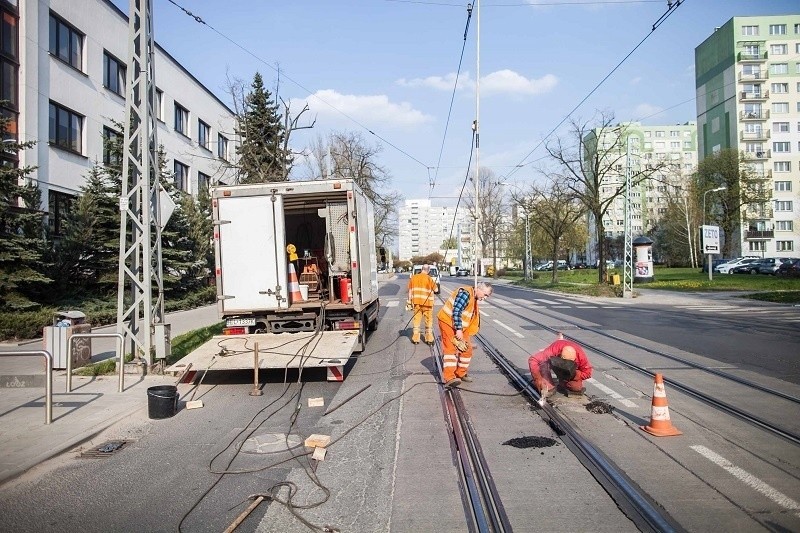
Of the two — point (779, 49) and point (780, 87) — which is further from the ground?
point (779, 49)

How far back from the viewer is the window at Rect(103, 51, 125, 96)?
2677 centimetres

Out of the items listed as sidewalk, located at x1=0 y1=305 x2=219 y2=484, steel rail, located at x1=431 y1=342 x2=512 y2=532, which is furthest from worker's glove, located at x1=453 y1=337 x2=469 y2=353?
A: sidewalk, located at x1=0 y1=305 x2=219 y2=484

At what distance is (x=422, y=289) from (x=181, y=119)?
29.3 meters

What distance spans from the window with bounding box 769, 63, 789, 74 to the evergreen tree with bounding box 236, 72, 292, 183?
2603 inches

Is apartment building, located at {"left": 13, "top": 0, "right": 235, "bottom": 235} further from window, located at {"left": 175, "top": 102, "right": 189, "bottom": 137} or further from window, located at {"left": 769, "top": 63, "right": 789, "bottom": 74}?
window, located at {"left": 769, "top": 63, "right": 789, "bottom": 74}

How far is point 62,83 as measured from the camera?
74.8 feet

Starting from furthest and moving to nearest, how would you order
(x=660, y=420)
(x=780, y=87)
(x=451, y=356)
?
(x=780, y=87) < (x=451, y=356) < (x=660, y=420)

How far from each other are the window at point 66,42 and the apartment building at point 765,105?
7134cm

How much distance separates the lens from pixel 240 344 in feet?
34.5

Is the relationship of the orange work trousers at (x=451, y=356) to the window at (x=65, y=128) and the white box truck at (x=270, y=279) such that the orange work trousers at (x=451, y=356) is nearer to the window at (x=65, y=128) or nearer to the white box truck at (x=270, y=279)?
the white box truck at (x=270, y=279)

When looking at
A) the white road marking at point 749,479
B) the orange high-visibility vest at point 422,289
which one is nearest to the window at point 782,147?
the orange high-visibility vest at point 422,289

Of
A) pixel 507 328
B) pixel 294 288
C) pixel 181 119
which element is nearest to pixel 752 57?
pixel 181 119

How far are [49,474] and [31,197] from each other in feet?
45.5

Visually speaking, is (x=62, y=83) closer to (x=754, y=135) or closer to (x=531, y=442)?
(x=531, y=442)
